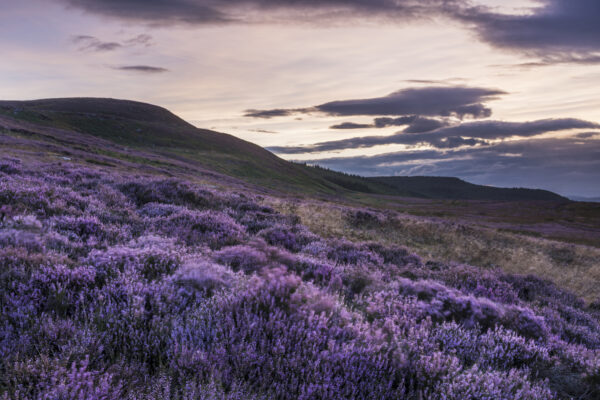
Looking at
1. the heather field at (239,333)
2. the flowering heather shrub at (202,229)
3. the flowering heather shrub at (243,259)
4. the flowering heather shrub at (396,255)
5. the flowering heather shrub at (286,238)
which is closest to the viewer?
the heather field at (239,333)


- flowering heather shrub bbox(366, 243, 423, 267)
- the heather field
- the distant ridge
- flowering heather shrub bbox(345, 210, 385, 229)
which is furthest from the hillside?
the distant ridge

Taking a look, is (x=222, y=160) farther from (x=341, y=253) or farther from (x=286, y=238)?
(x=341, y=253)

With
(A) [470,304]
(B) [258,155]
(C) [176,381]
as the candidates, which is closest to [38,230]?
(C) [176,381]

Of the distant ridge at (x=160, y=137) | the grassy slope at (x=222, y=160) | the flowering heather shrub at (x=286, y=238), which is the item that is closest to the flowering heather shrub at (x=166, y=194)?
the flowering heather shrub at (x=286, y=238)

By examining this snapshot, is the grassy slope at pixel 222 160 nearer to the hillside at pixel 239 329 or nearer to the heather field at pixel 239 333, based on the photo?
the hillside at pixel 239 329

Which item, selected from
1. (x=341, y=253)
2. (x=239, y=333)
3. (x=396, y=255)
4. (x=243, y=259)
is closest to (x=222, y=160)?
(x=396, y=255)

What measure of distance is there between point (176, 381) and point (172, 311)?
1200 mm

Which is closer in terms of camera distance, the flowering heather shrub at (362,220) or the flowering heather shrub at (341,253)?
the flowering heather shrub at (341,253)

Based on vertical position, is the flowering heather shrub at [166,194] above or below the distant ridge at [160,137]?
below

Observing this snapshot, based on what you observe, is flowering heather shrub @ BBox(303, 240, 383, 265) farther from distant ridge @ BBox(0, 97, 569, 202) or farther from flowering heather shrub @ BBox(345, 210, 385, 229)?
distant ridge @ BBox(0, 97, 569, 202)

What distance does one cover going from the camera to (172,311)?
3.70 m

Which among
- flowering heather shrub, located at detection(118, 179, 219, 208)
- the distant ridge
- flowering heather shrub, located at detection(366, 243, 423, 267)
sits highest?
the distant ridge

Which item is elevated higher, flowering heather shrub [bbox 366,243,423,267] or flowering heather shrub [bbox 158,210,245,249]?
flowering heather shrub [bbox 158,210,245,249]

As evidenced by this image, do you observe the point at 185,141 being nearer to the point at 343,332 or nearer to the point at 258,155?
the point at 258,155
